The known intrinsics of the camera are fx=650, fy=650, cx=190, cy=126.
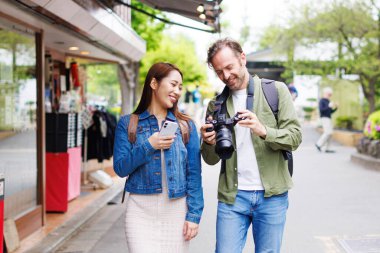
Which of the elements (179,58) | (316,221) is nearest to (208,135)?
(316,221)

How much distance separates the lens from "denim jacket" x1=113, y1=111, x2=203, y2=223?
3891 millimetres

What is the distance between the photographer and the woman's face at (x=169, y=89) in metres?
3.97

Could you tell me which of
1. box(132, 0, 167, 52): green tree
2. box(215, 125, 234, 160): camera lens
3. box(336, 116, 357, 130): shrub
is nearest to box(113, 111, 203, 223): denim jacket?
box(215, 125, 234, 160): camera lens

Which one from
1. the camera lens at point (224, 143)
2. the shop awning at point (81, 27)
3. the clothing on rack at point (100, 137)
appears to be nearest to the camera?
the camera lens at point (224, 143)

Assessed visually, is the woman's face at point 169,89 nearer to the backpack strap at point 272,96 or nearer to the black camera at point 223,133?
the black camera at point 223,133

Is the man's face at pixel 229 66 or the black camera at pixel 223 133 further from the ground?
the man's face at pixel 229 66

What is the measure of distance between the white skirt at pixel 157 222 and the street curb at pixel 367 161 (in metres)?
11.6

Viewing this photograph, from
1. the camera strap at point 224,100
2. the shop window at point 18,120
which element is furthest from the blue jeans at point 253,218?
the shop window at point 18,120

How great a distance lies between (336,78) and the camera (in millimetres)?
26000

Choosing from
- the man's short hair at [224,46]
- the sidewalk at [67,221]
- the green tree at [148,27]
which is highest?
the green tree at [148,27]

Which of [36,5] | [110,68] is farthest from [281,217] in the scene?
[110,68]

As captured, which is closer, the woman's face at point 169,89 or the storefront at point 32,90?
the woman's face at point 169,89

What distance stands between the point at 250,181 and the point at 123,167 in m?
0.77

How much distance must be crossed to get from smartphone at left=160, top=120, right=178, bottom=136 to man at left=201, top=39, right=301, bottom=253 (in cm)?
19
